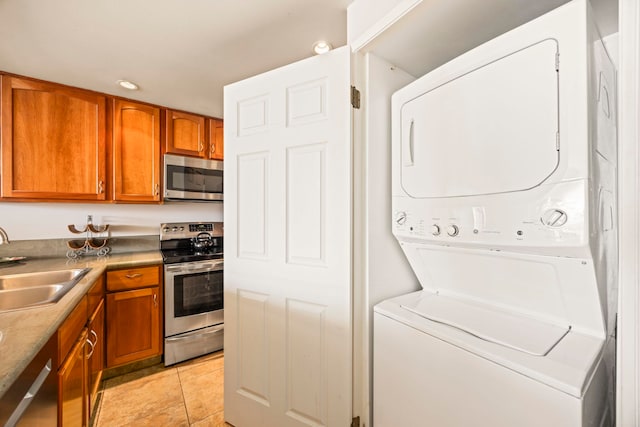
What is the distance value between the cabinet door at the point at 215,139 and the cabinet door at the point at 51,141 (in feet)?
2.92

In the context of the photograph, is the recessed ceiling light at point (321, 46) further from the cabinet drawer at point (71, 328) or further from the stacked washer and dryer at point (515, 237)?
the cabinet drawer at point (71, 328)

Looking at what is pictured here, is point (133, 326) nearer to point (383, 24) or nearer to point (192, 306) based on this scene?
point (192, 306)

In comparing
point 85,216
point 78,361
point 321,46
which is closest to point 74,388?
point 78,361

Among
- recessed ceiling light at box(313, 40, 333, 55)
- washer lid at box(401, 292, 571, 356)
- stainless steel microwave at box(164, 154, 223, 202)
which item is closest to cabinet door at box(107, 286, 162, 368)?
stainless steel microwave at box(164, 154, 223, 202)

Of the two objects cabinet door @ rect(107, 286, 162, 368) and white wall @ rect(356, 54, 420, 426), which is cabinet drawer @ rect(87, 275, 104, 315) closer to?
cabinet door @ rect(107, 286, 162, 368)

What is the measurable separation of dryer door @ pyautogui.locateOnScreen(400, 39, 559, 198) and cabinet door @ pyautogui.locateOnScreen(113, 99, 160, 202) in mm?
2365

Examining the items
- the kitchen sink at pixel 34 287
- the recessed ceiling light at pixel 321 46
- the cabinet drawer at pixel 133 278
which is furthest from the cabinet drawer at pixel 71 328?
the recessed ceiling light at pixel 321 46

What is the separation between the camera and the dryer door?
783 millimetres

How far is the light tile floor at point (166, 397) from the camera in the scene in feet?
5.60

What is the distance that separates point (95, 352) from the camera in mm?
1794

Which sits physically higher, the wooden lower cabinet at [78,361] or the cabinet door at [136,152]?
the cabinet door at [136,152]

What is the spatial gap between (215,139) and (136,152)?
74cm

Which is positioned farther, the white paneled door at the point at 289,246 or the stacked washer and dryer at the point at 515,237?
the white paneled door at the point at 289,246

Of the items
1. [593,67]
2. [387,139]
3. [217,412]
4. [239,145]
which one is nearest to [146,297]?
[217,412]
